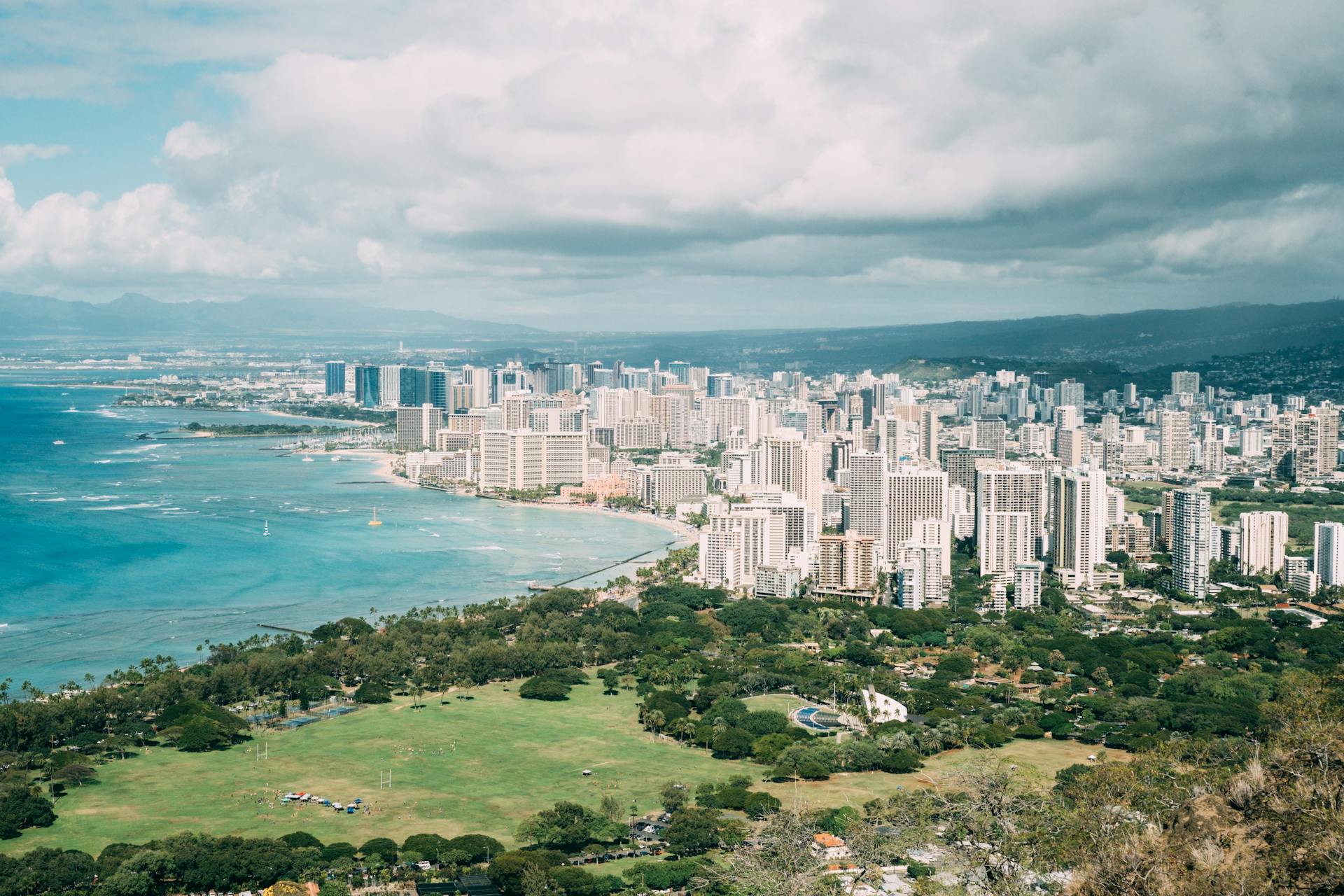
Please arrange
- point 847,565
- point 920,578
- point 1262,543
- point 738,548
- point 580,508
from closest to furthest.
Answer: point 920,578
point 847,565
point 738,548
point 1262,543
point 580,508

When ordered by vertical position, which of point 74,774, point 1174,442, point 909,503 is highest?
point 1174,442

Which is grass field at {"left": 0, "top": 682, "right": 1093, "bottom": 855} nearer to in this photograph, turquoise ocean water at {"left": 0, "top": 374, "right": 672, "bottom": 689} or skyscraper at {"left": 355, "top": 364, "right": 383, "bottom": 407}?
turquoise ocean water at {"left": 0, "top": 374, "right": 672, "bottom": 689}

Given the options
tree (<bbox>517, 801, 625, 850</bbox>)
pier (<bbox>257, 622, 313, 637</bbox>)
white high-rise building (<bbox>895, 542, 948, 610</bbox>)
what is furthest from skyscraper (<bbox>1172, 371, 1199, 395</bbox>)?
tree (<bbox>517, 801, 625, 850</bbox>)

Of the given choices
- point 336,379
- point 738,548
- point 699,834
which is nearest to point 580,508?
point 738,548

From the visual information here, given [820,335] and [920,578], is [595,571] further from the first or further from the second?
[820,335]

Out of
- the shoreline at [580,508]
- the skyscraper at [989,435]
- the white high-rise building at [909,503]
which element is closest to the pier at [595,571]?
the shoreline at [580,508]

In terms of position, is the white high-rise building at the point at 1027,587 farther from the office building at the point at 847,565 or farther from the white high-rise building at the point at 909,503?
the white high-rise building at the point at 909,503

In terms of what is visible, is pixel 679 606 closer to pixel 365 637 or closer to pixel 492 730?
pixel 365 637

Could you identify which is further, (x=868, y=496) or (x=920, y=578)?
(x=868, y=496)
